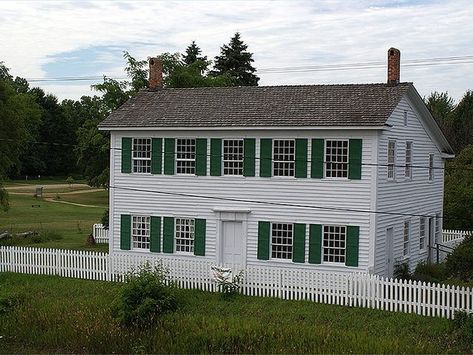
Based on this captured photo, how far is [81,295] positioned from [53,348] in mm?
3817

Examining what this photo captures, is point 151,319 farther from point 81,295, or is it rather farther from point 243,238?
point 243,238

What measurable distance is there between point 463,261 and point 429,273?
8.62 m

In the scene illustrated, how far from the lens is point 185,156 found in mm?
25328

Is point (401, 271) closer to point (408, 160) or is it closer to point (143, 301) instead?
point (408, 160)

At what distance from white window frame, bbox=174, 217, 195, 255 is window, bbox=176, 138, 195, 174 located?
5.75 ft

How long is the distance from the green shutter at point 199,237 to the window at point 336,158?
16.0 ft

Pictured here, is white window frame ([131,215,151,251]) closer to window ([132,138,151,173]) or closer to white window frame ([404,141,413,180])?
window ([132,138,151,173])

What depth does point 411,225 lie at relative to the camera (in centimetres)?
2634

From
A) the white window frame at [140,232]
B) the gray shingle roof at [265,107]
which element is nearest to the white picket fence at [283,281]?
the white window frame at [140,232]

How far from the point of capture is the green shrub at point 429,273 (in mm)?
24891

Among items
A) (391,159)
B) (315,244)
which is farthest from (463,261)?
(391,159)

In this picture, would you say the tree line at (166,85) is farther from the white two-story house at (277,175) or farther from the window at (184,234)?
the window at (184,234)

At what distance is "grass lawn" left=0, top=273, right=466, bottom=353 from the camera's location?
17.0 meters

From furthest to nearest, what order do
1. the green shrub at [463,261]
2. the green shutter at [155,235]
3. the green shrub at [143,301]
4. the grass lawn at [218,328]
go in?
the green shutter at [155,235] < the green shrub at [143,301] < the green shrub at [463,261] < the grass lawn at [218,328]
